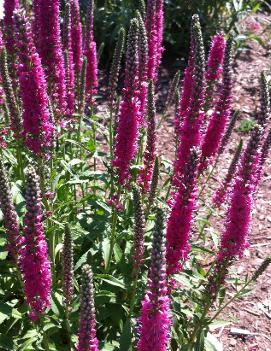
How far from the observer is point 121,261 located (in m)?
5.16

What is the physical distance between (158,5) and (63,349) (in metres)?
4.41

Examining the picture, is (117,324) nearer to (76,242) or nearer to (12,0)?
(76,242)

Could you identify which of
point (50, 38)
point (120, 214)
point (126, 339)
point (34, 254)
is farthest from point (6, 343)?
point (50, 38)

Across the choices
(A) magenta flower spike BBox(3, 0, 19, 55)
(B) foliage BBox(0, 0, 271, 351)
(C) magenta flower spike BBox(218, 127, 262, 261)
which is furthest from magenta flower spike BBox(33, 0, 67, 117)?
(C) magenta flower spike BBox(218, 127, 262, 261)

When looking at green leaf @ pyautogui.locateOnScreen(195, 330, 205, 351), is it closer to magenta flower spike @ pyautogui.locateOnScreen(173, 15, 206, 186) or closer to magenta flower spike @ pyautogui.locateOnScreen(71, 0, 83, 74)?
magenta flower spike @ pyautogui.locateOnScreen(173, 15, 206, 186)

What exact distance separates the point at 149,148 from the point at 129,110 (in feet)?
2.50

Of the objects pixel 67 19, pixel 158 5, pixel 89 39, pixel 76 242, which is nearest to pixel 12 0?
pixel 67 19

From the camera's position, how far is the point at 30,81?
12.8 feet

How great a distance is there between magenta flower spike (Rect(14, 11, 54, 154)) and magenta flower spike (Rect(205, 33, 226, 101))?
2.01 metres

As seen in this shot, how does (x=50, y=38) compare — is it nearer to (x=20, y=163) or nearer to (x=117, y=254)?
(x=20, y=163)

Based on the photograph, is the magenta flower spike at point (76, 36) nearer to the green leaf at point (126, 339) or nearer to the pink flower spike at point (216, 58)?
the pink flower spike at point (216, 58)

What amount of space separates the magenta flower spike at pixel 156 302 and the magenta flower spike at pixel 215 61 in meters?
2.83

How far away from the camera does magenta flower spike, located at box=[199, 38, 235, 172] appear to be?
193 inches

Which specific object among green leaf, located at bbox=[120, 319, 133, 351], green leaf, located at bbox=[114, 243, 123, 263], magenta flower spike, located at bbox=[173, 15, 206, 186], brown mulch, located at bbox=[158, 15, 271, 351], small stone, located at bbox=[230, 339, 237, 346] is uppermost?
magenta flower spike, located at bbox=[173, 15, 206, 186]
